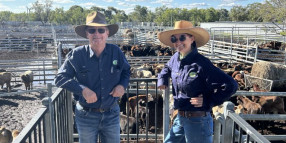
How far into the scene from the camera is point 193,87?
9.07 feet

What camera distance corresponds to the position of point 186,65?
2.83m

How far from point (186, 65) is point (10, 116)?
849cm

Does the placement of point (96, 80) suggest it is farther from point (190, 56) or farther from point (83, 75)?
point (190, 56)

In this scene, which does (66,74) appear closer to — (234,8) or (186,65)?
(186,65)

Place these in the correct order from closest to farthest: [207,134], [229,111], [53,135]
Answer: [229,111], [53,135], [207,134]

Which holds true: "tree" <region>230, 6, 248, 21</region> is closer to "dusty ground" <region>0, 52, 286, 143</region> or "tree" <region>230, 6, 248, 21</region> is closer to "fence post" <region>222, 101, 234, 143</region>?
"dusty ground" <region>0, 52, 286, 143</region>

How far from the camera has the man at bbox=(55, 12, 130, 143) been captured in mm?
2928

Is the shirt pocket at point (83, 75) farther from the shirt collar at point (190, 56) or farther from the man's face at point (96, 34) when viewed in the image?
the shirt collar at point (190, 56)

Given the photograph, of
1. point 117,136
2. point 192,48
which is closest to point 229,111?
point 192,48

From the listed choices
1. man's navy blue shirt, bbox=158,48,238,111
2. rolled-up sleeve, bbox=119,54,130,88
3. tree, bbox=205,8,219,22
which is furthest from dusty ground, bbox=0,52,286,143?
tree, bbox=205,8,219,22

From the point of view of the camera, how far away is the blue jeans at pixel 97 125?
115 inches

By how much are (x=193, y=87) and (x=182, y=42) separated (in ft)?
1.70

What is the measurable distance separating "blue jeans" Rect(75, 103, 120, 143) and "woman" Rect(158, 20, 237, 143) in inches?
26.2

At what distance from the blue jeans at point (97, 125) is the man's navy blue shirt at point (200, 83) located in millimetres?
725
